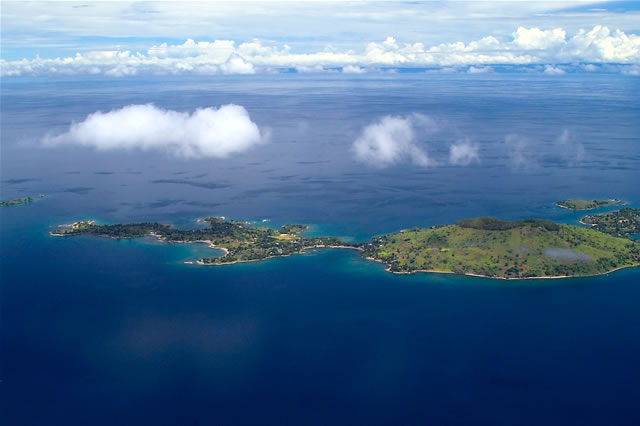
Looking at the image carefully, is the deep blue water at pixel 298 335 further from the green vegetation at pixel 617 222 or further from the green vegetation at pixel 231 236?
the green vegetation at pixel 617 222

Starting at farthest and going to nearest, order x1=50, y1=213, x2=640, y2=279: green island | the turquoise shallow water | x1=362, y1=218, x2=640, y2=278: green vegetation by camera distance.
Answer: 1. x1=50, y1=213, x2=640, y2=279: green island
2. x1=362, y1=218, x2=640, y2=278: green vegetation
3. the turquoise shallow water

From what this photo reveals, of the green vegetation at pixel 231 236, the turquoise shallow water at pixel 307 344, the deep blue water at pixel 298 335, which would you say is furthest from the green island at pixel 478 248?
the deep blue water at pixel 298 335

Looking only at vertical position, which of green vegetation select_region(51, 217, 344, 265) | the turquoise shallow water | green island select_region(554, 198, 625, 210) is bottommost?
the turquoise shallow water

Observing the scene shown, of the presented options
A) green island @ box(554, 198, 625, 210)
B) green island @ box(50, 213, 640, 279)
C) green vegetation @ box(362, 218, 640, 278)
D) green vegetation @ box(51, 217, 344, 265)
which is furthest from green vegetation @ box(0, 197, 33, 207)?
green island @ box(554, 198, 625, 210)

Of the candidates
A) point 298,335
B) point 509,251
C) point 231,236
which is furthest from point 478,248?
point 231,236

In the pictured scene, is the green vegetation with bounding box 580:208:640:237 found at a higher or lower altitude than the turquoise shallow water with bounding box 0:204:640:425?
higher

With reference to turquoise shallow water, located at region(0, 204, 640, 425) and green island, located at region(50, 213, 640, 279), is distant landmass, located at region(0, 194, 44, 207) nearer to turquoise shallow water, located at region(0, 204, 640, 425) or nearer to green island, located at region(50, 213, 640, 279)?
green island, located at region(50, 213, 640, 279)

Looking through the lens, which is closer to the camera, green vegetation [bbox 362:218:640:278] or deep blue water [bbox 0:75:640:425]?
A: deep blue water [bbox 0:75:640:425]

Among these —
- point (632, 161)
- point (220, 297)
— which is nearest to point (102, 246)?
point (220, 297)
